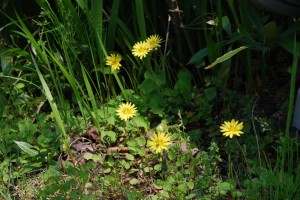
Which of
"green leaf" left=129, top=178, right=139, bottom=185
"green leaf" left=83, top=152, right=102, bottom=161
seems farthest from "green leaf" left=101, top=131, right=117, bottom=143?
"green leaf" left=129, top=178, right=139, bottom=185

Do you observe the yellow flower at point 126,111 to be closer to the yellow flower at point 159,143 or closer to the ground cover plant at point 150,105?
the ground cover plant at point 150,105

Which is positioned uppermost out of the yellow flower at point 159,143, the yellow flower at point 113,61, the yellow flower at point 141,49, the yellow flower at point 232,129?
the yellow flower at point 141,49

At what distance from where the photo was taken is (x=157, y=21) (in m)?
3.02

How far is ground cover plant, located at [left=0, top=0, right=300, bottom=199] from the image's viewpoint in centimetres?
231

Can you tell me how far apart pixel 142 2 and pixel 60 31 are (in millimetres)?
390

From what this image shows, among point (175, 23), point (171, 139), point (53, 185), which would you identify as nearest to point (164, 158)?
point (171, 139)

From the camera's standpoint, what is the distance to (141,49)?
2604mm

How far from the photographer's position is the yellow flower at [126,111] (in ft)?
8.29

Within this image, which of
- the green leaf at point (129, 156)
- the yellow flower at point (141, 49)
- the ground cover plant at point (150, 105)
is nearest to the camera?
the ground cover plant at point (150, 105)

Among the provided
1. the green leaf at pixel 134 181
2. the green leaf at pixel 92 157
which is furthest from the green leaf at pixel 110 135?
the green leaf at pixel 134 181

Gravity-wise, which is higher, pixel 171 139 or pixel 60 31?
pixel 60 31

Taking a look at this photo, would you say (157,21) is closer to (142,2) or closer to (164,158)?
(142,2)

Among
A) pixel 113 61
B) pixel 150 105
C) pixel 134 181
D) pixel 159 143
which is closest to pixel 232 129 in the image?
pixel 159 143

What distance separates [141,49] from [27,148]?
0.62 m
